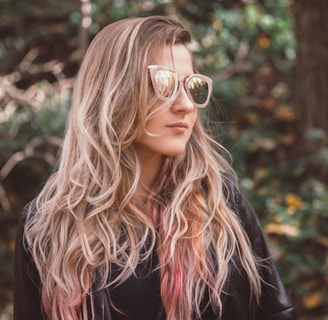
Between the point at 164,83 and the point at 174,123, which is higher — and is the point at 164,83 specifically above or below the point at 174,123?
above

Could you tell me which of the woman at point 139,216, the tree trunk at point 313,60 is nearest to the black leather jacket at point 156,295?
the woman at point 139,216

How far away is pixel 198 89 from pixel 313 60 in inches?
140

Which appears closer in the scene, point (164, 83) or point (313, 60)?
point (164, 83)

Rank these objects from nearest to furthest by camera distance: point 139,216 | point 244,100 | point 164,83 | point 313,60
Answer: point 164,83 → point 139,216 → point 313,60 → point 244,100

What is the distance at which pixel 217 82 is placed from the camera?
220 inches

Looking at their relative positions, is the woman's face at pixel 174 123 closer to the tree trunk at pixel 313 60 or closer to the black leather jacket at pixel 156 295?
the black leather jacket at pixel 156 295

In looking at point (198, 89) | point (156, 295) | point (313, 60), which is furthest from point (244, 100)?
point (156, 295)

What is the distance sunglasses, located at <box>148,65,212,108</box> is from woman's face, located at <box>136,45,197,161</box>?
2 centimetres

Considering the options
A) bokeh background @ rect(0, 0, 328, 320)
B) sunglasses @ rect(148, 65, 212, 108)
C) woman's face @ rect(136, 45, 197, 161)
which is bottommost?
bokeh background @ rect(0, 0, 328, 320)

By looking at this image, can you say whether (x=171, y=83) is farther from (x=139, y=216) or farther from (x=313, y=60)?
(x=313, y=60)

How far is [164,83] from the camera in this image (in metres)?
2.25

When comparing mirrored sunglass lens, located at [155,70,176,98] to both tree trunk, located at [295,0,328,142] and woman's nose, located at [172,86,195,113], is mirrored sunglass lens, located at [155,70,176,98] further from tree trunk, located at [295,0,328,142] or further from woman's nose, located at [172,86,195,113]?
tree trunk, located at [295,0,328,142]

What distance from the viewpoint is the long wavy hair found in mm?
2271

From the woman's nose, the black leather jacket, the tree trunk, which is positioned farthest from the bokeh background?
the woman's nose
